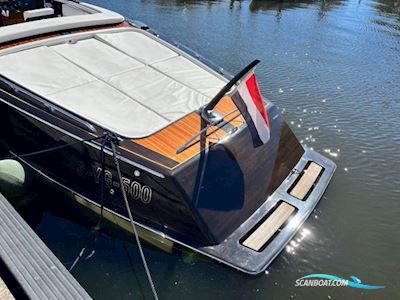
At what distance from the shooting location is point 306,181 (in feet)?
23.6

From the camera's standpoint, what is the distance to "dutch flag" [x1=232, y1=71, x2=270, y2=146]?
5770 millimetres

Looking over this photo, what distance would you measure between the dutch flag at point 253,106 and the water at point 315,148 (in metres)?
1.96

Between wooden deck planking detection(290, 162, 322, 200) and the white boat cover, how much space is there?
242cm

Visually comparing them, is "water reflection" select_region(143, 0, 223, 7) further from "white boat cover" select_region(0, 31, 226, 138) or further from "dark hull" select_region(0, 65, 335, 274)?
"dark hull" select_region(0, 65, 335, 274)

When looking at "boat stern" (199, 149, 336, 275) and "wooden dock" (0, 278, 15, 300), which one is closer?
"wooden dock" (0, 278, 15, 300)

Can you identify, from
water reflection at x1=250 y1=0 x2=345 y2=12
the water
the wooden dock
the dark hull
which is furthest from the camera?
water reflection at x1=250 y1=0 x2=345 y2=12

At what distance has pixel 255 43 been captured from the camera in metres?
17.6

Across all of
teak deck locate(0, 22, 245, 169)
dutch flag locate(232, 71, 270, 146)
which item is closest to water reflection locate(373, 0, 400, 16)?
dutch flag locate(232, 71, 270, 146)

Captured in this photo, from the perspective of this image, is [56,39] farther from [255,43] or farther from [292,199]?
[255,43]

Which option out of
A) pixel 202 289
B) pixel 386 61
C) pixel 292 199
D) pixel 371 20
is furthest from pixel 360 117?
pixel 371 20

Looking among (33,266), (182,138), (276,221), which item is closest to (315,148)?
(276,221)

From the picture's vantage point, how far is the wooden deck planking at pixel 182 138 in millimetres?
5680

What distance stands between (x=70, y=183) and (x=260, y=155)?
3405mm

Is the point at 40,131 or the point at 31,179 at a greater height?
the point at 40,131
